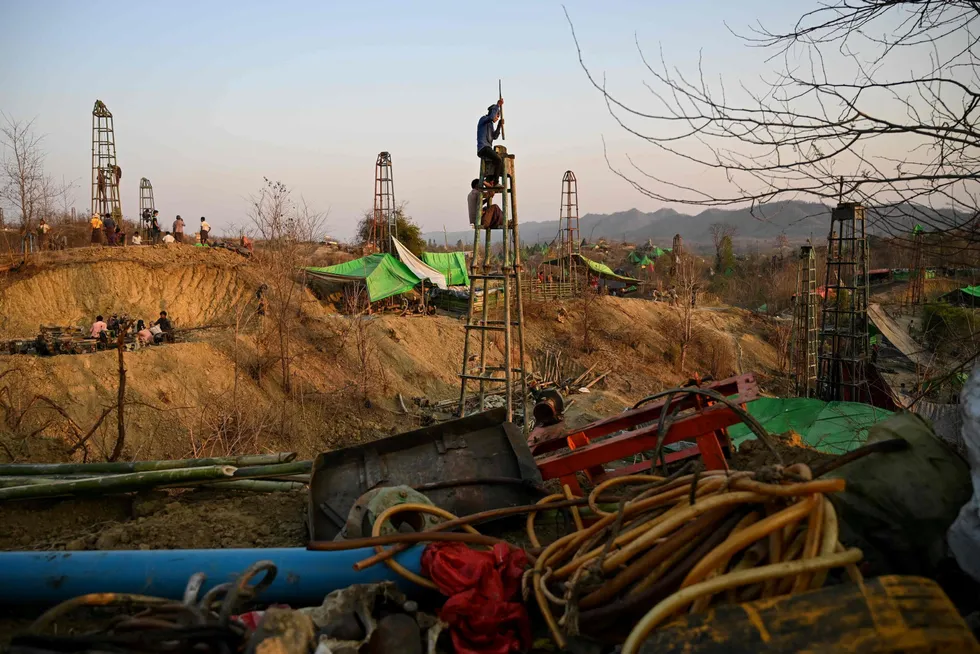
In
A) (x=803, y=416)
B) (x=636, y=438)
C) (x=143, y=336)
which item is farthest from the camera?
(x=143, y=336)

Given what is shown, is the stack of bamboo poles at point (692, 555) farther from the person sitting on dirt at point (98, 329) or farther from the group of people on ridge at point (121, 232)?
the group of people on ridge at point (121, 232)

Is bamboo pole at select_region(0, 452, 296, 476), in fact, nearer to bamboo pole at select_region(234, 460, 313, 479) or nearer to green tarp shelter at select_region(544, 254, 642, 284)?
bamboo pole at select_region(234, 460, 313, 479)

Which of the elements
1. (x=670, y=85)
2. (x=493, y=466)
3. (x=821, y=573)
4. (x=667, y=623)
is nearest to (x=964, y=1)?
(x=670, y=85)

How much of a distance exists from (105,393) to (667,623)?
16.2 meters

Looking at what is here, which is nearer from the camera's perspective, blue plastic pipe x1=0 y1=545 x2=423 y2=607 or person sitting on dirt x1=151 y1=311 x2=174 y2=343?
blue plastic pipe x1=0 y1=545 x2=423 y2=607

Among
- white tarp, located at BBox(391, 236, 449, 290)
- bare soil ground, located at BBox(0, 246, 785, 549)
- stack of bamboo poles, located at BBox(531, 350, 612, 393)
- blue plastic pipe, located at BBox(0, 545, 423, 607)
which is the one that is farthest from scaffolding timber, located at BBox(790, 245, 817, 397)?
blue plastic pipe, located at BBox(0, 545, 423, 607)

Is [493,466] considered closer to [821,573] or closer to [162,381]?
[821,573]

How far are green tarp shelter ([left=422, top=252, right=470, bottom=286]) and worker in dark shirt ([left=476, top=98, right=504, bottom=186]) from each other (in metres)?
19.8

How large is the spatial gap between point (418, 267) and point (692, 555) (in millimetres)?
25486

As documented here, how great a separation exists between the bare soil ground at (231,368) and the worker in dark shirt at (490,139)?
3.79m

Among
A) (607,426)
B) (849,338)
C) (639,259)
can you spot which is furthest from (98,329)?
(639,259)

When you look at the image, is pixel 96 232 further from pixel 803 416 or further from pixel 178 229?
pixel 803 416

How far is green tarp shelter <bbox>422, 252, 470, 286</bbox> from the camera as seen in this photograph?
2973 centimetres

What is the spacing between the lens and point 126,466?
5262 mm
